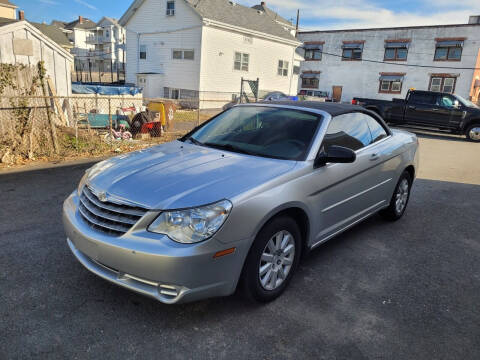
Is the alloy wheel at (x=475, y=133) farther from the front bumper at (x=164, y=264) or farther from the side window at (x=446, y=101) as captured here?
the front bumper at (x=164, y=264)

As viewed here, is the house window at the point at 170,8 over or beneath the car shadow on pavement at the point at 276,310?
over

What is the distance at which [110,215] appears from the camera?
2.76 m

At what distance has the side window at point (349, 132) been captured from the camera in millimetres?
3775

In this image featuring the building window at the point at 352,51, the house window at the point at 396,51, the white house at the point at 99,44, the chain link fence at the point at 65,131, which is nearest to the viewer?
the chain link fence at the point at 65,131

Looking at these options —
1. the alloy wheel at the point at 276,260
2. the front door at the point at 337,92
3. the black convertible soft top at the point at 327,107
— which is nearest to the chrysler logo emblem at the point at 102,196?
the alloy wheel at the point at 276,260

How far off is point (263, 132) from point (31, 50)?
11412 mm

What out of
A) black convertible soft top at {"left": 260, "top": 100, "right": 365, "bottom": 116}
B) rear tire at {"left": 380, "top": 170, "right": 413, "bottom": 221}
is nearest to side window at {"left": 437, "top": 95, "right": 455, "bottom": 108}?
rear tire at {"left": 380, "top": 170, "right": 413, "bottom": 221}

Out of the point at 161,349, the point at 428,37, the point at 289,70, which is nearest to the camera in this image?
the point at 161,349

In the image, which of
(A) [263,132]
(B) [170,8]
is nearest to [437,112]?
(A) [263,132]

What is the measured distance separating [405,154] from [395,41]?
35.1 meters

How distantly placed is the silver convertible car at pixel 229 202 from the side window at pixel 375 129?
194 mm

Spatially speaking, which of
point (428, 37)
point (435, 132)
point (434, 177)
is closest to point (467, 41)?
point (428, 37)

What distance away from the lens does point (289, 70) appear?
30.5 meters

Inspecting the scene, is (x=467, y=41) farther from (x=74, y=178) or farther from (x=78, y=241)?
(x=78, y=241)
